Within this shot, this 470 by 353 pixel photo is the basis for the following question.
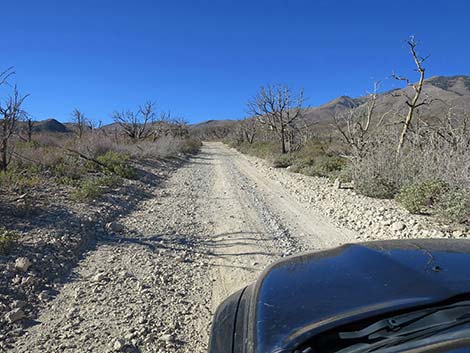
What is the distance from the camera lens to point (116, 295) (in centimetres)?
390

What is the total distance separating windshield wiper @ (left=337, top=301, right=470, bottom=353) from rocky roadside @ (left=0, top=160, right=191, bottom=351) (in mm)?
3065

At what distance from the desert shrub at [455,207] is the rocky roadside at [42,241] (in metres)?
5.95

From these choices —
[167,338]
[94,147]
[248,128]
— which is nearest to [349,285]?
[167,338]

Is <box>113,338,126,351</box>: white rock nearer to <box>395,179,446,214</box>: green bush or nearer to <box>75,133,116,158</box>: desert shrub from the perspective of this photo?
<box>395,179,446,214</box>: green bush

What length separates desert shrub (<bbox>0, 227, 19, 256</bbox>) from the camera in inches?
179

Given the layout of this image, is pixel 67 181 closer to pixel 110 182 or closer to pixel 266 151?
pixel 110 182

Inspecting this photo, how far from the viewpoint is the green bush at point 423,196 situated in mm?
6992

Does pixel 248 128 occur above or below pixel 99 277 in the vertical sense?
above

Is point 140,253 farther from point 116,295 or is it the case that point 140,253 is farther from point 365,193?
point 365,193

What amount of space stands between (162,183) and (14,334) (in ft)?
31.8

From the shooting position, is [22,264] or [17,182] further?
[17,182]

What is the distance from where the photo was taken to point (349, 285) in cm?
168

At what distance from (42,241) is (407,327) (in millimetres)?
5115

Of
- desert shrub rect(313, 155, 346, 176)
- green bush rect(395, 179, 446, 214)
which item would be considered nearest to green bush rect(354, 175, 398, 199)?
green bush rect(395, 179, 446, 214)
